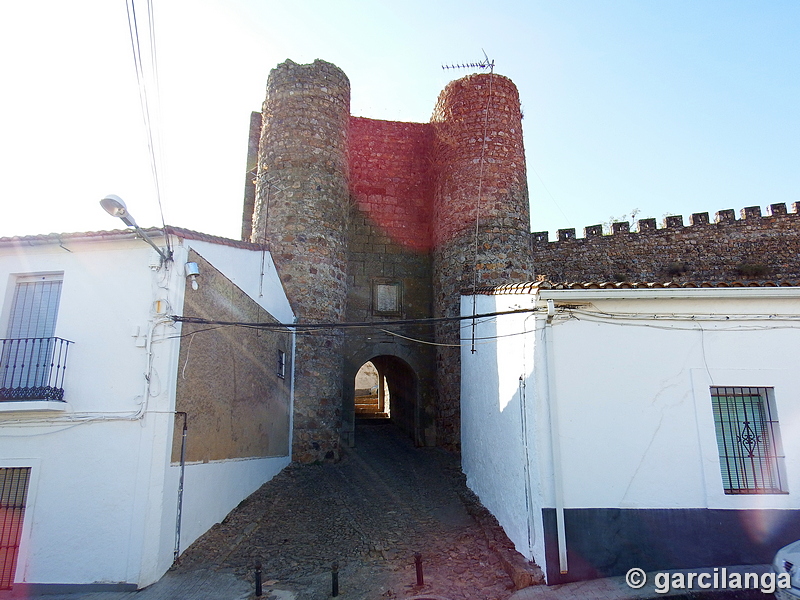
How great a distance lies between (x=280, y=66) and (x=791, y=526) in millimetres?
12814

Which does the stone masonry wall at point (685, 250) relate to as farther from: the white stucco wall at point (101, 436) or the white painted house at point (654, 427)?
the white stucco wall at point (101, 436)

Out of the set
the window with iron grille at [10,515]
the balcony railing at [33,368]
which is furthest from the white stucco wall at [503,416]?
the window with iron grille at [10,515]

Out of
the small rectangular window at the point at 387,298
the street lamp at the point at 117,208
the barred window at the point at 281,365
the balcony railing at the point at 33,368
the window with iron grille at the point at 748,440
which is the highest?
the small rectangular window at the point at 387,298

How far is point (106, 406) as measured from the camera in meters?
6.83

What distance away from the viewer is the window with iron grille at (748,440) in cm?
648

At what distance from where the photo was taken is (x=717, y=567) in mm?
6137

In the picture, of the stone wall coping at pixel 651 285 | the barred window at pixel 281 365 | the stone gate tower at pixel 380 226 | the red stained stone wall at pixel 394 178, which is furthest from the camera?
the red stained stone wall at pixel 394 178

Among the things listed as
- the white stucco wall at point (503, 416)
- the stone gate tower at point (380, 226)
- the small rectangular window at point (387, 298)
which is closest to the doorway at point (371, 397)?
the small rectangular window at point (387, 298)

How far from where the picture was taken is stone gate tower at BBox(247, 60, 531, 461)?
40.0 ft

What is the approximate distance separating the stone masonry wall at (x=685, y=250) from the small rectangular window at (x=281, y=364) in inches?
366

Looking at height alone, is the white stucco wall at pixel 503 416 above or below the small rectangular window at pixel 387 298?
below

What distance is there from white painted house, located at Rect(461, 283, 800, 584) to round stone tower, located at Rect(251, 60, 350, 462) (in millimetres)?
5703

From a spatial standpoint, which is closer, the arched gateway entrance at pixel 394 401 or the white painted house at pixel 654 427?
the white painted house at pixel 654 427

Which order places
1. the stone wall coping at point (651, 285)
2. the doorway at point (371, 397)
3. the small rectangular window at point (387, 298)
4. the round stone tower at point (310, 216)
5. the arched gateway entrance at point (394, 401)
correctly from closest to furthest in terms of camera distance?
the stone wall coping at point (651, 285) < the round stone tower at point (310, 216) < the arched gateway entrance at point (394, 401) < the small rectangular window at point (387, 298) < the doorway at point (371, 397)
